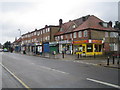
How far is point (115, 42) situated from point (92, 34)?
9500 mm

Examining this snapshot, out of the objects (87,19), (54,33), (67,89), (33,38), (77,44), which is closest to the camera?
(67,89)

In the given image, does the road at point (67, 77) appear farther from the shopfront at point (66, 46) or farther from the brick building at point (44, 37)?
the brick building at point (44, 37)

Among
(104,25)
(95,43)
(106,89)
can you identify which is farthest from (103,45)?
(106,89)

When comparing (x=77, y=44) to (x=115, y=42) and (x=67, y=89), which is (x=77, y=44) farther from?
(x=67, y=89)

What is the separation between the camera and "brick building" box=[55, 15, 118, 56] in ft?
113

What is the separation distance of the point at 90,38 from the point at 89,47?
217 centimetres

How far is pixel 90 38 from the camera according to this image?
34.2 meters

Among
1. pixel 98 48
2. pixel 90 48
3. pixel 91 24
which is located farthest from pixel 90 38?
pixel 91 24

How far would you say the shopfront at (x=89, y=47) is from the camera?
3403 centimetres

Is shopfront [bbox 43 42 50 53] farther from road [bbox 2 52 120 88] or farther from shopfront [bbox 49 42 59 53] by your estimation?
road [bbox 2 52 120 88]

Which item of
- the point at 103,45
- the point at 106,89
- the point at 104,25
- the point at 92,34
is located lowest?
the point at 106,89

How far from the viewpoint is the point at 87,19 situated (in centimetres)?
3906

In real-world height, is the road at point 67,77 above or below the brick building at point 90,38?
below


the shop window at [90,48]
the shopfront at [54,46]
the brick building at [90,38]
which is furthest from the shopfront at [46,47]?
the shop window at [90,48]
